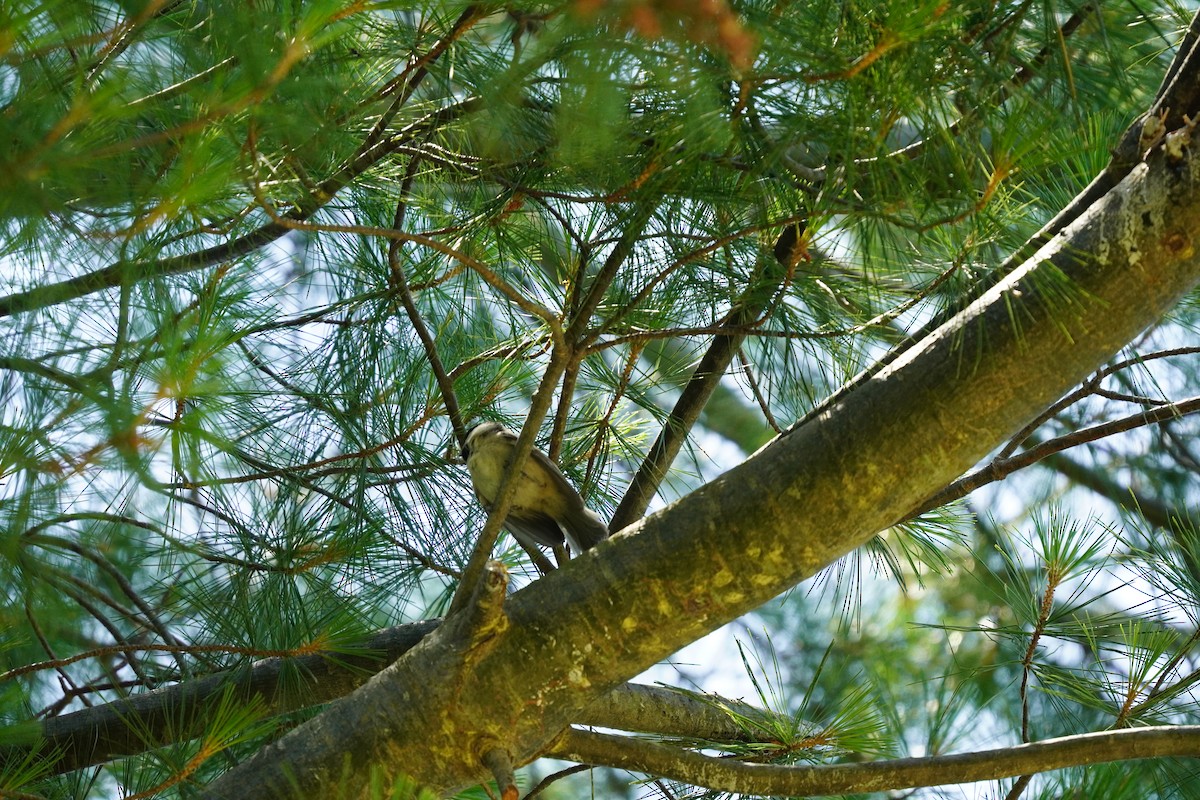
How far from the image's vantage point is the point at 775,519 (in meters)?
1.13

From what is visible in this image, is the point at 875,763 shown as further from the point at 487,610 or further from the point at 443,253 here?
the point at 443,253

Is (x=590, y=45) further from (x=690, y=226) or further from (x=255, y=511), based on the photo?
(x=255, y=511)

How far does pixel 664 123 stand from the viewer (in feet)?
3.72

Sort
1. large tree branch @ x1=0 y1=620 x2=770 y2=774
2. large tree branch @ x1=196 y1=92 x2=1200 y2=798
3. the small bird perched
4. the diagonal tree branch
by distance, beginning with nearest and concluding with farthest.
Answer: large tree branch @ x1=196 y1=92 x2=1200 y2=798 < the diagonal tree branch < large tree branch @ x1=0 y1=620 x2=770 y2=774 < the small bird perched

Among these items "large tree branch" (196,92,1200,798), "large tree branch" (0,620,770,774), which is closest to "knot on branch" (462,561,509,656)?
"large tree branch" (196,92,1200,798)

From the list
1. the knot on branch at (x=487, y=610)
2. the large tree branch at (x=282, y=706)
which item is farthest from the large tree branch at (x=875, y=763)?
the knot on branch at (x=487, y=610)

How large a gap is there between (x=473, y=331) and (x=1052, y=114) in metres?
1.37

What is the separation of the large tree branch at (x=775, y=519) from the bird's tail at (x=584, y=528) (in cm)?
71

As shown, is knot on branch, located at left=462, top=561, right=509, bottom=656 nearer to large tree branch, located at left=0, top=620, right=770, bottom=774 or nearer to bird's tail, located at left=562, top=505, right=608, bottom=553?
large tree branch, located at left=0, top=620, right=770, bottom=774

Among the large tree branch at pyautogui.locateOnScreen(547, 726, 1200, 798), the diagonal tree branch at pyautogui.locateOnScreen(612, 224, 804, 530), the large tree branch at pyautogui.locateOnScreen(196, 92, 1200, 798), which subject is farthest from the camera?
the diagonal tree branch at pyautogui.locateOnScreen(612, 224, 804, 530)

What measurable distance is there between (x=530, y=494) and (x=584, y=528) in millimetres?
119

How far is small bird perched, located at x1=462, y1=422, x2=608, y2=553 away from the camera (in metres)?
1.93

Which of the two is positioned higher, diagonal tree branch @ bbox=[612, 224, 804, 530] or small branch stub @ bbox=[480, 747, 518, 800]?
diagonal tree branch @ bbox=[612, 224, 804, 530]

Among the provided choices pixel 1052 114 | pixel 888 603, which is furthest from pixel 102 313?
pixel 888 603
